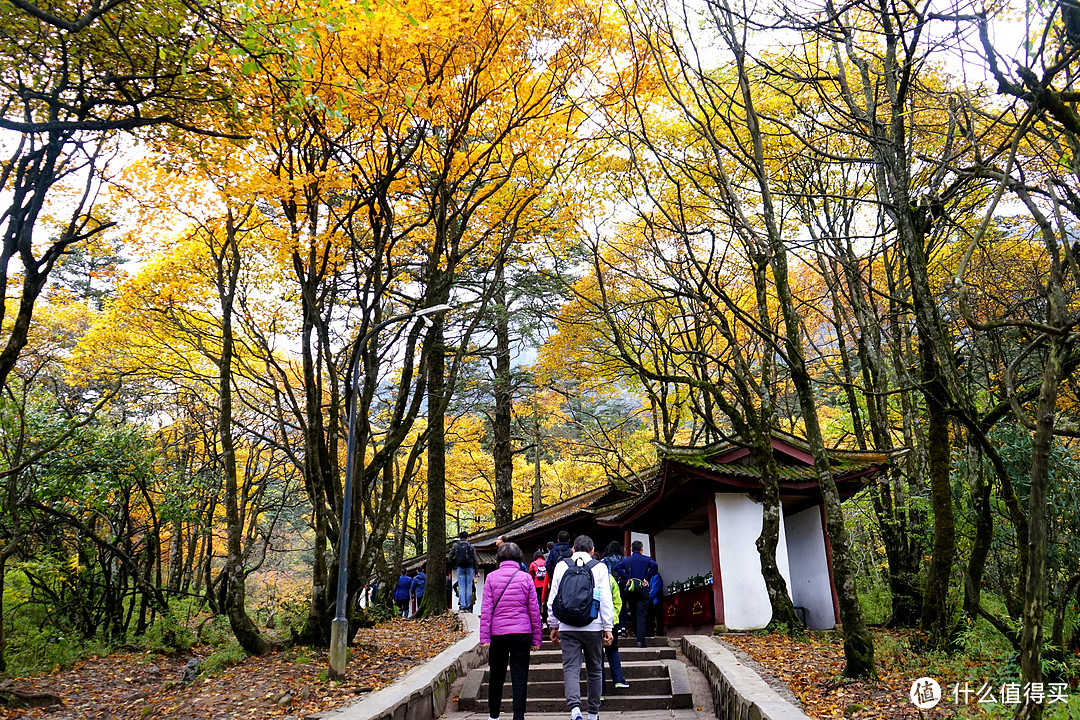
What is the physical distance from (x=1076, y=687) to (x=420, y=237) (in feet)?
42.5

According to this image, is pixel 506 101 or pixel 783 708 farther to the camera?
pixel 506 101

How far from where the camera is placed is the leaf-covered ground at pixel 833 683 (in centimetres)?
563

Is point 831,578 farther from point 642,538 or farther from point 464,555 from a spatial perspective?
point 464,555

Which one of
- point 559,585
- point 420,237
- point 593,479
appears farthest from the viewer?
point 593,479

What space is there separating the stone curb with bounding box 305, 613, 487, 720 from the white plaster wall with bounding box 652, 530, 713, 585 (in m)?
7.51

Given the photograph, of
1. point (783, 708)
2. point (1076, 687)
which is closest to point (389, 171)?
point (783, 708)

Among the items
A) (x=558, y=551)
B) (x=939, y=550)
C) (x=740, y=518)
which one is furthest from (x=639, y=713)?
(x=740, y=518)

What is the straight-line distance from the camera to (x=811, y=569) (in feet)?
Result: 46.1

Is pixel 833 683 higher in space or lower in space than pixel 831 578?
lower

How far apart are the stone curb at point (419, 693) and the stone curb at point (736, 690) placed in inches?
126

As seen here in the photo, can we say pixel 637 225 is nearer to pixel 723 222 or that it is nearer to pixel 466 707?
pixel 723 222

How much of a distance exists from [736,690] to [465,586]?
11.7 metres

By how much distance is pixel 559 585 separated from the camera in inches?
274

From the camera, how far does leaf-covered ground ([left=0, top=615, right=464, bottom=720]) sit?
285 inches
